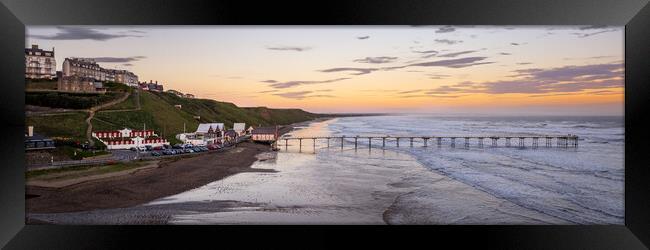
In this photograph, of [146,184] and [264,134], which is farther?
[264,134]

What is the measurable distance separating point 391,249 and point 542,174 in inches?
141

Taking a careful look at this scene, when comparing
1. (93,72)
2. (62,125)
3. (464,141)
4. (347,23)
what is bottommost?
(464,141)

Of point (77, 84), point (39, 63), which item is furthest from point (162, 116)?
point (39, 63)

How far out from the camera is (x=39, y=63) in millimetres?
5758

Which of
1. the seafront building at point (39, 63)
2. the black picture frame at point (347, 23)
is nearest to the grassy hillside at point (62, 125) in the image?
the seafront building at point (39, 63)

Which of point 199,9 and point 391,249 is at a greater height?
point 199,9

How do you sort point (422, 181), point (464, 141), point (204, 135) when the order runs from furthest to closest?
point (464, 141) → point (422, 181) → point (204, 135)

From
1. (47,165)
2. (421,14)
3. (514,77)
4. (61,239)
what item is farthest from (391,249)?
(47,165)

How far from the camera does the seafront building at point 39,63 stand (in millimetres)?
5539

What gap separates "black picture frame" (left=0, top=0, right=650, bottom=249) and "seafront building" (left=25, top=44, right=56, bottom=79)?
0.48m

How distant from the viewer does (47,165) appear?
6012mm

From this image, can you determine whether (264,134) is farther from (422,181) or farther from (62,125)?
(62,125)

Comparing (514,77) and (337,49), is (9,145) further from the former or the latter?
(514,77)

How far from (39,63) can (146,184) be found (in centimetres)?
216
